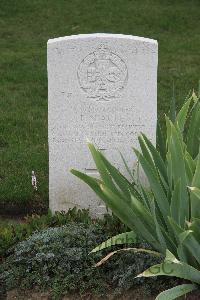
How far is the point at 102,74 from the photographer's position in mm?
4781

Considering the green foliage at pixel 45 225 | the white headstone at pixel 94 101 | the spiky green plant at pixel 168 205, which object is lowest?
the green foliage at pixel 45 225

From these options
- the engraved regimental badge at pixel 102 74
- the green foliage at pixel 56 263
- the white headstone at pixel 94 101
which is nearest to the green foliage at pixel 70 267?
the green foliage at pixel 56 263

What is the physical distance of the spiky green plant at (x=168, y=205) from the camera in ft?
11.9

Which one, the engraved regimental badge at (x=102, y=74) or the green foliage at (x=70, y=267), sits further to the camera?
the engraved regimental badge at (x=102, y=74)

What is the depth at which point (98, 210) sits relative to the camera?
5.12 m

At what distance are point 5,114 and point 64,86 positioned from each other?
9.02 ft

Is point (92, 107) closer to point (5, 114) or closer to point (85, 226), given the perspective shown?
point (85, 226)

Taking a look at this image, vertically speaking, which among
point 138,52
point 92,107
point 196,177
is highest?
point 138,52

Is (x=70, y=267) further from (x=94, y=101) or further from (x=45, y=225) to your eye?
(x=94, y=101)

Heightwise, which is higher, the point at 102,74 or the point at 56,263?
the point at 102,74

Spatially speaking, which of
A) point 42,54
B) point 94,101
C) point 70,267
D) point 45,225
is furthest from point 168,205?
point 42,54

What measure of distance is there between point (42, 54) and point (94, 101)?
5.15 metres

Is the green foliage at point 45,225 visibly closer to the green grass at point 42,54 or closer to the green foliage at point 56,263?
the green foliage at point 56,263

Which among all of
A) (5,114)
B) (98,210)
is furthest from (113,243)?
(5,114)
